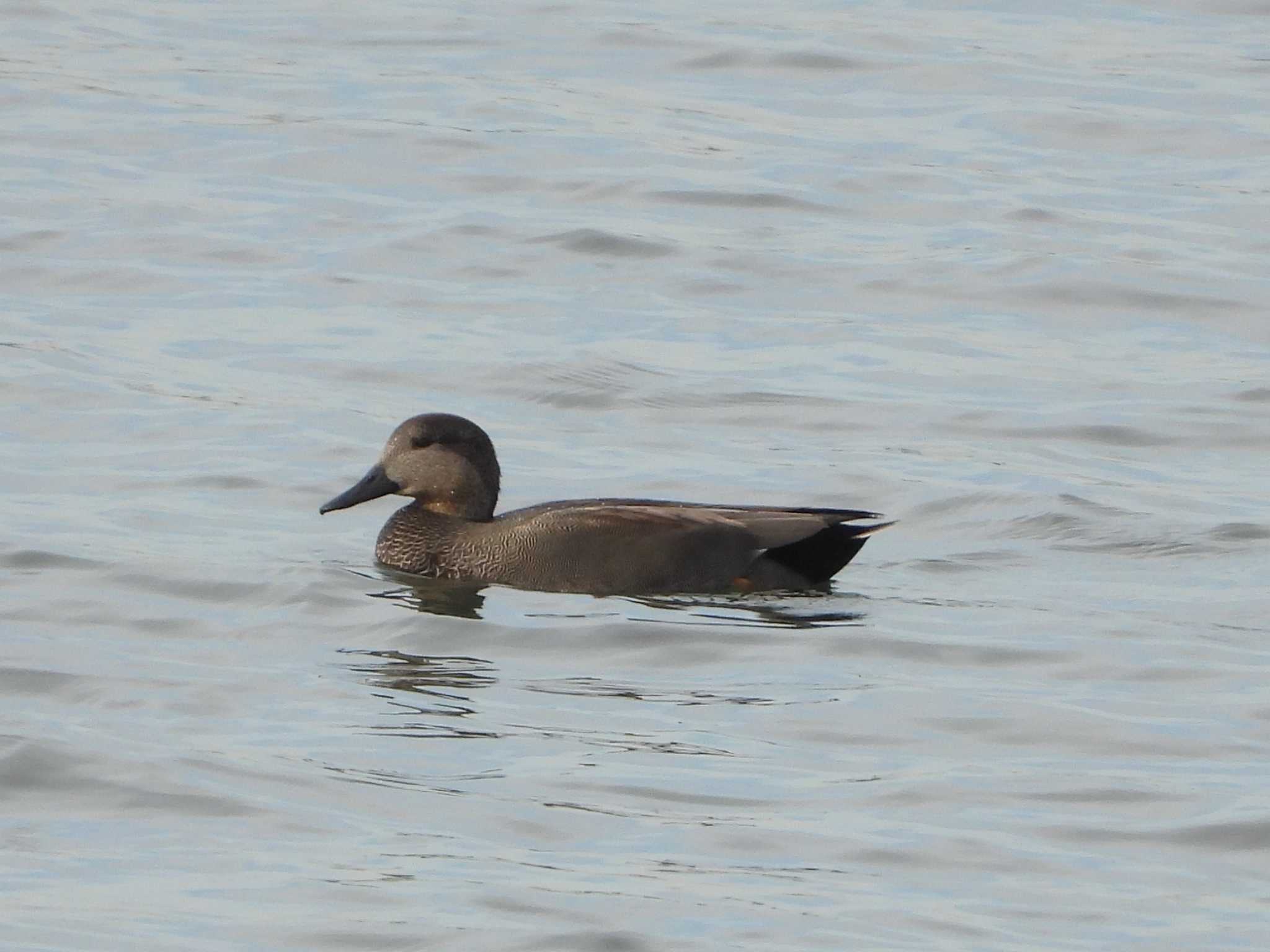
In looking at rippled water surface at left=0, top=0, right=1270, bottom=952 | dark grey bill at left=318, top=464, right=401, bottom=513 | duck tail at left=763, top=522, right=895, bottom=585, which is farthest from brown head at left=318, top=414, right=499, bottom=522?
duck tail at left=763, top=522, right=895, bottom=585

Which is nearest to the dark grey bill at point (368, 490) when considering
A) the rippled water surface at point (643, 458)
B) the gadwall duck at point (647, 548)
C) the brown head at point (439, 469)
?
the brown head at point (439, 469)

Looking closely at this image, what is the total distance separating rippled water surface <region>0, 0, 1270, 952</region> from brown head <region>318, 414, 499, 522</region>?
0.33 metres

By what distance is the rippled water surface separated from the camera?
22.0 ft

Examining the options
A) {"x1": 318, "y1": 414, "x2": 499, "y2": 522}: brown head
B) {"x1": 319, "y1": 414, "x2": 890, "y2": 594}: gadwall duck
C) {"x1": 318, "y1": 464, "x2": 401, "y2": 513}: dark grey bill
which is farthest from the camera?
{"x1": 318, "y1": 414, "x2": 499, "y2": 522}: brown head

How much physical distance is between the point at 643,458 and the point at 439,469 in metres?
1.60

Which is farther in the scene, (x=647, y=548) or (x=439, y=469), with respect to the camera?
(x=439, y=469)

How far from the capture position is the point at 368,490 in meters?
10.8

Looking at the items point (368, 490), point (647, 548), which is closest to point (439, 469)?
point (368, 490)

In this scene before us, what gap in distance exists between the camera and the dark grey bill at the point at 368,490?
1066 cm

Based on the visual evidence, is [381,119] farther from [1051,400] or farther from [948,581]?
[948,581]

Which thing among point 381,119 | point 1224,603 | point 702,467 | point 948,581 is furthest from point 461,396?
point 381,119

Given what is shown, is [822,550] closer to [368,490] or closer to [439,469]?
[439,469]

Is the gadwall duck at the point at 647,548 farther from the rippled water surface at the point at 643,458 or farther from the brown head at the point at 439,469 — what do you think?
the brown head at the point at 439,469

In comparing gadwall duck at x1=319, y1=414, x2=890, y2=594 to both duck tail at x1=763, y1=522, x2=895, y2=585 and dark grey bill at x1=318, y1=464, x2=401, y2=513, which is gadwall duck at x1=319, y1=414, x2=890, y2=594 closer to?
duck tail at x1=763, y1=522, x2=895, y2=585
